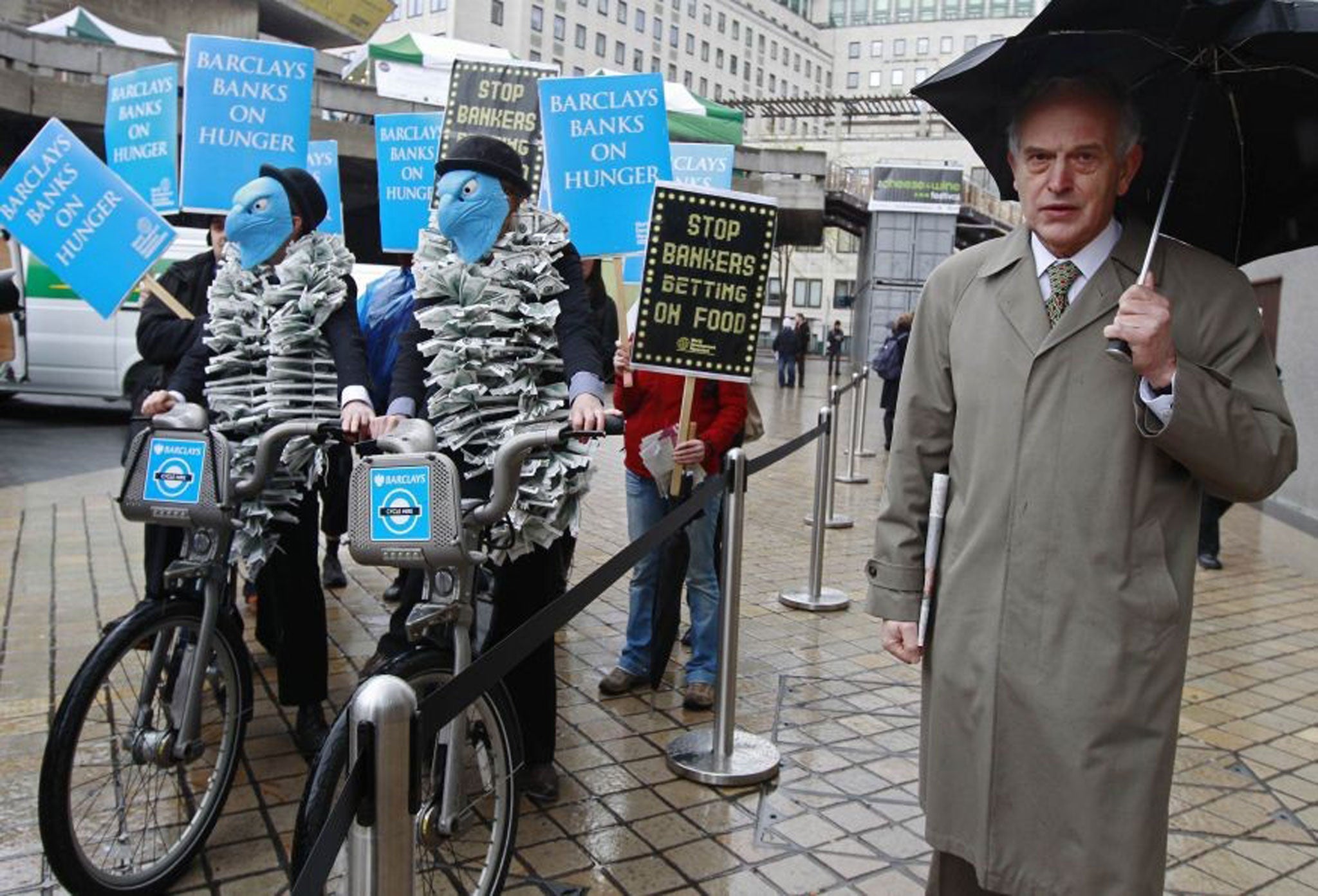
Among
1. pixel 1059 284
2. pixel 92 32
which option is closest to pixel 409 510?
pixel 1059 284

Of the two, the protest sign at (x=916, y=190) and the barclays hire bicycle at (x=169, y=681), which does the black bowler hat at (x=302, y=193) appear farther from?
the protest sign at (x=916, y=190)

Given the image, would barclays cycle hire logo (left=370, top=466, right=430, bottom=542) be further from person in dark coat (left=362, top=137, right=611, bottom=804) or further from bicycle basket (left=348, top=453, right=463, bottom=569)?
person in dark coat (left=362, top=137, right=611, bottom=804)

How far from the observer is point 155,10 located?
31922mm

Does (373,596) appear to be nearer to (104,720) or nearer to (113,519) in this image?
(113,519)

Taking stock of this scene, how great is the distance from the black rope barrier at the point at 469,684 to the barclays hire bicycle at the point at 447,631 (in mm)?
→ 368

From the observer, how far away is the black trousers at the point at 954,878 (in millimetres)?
2381

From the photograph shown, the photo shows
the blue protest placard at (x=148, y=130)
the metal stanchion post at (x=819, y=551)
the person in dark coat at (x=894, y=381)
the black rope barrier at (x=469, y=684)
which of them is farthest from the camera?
the person in dark coat at (x=894, y=381)

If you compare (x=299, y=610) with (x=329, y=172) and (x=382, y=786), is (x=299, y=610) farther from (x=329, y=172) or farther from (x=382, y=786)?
(x=329, y=172)

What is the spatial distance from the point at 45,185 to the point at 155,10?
31501 millimetres

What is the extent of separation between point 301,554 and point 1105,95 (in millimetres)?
3068

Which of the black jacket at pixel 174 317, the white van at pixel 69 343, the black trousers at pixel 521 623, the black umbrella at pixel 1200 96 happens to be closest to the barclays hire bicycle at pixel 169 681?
the black trousers at pixel 521 623

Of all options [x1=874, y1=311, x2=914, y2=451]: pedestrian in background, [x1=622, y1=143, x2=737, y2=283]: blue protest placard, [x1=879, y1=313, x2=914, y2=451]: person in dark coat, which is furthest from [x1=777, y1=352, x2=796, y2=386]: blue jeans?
[x1=622, y1=143, x2=737, y2=283]: blue protest placard

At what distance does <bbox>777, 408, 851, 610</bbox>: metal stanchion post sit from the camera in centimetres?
649

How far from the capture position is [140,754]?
3.18 metres
